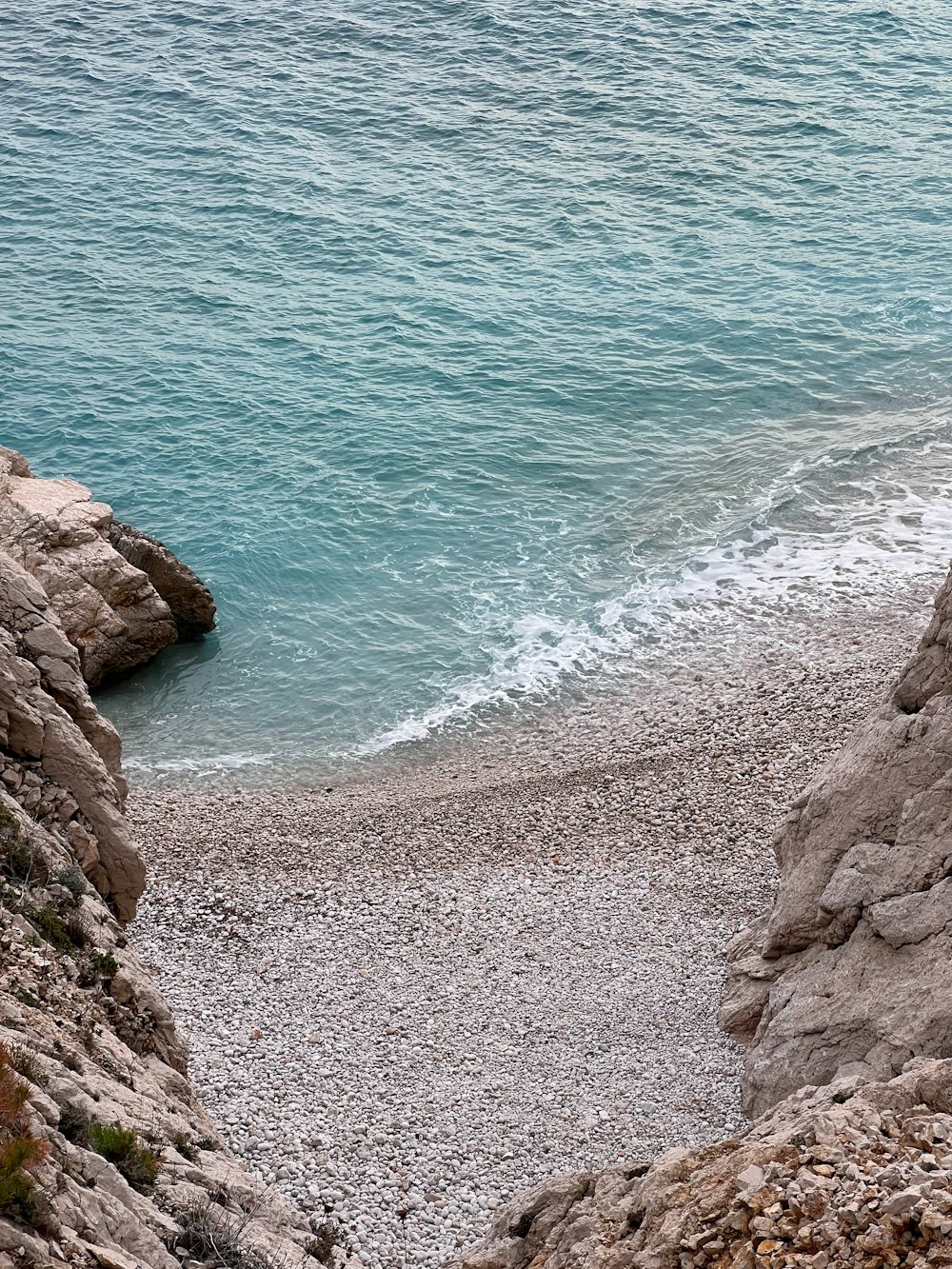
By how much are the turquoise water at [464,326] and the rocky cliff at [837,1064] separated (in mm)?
12985

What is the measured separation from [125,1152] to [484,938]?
440 inches

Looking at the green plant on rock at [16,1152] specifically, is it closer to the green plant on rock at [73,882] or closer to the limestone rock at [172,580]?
the green plant on rock at [73,882]

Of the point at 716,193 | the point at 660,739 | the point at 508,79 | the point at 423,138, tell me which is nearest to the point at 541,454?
the point at 660,739

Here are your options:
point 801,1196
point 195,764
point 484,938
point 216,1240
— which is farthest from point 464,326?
point 801,1196

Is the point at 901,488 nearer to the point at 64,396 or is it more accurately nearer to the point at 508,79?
the point at 64,396

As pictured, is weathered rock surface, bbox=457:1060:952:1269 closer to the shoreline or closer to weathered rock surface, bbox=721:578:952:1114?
weathered rock surface, bbox=721:578:952:1114

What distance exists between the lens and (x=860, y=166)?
189 feet

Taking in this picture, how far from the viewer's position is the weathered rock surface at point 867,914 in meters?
15.4

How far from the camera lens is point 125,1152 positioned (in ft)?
36.6

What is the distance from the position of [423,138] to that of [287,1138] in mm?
52370

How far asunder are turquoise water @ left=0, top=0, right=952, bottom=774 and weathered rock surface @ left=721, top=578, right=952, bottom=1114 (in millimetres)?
12600

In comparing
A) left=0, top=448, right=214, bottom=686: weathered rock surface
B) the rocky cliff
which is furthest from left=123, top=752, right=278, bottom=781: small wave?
the rocky cliff

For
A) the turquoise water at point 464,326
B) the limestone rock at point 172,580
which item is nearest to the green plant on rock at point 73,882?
the turquoise water at point 464,326

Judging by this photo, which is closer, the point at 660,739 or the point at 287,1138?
the point at 287,1138
